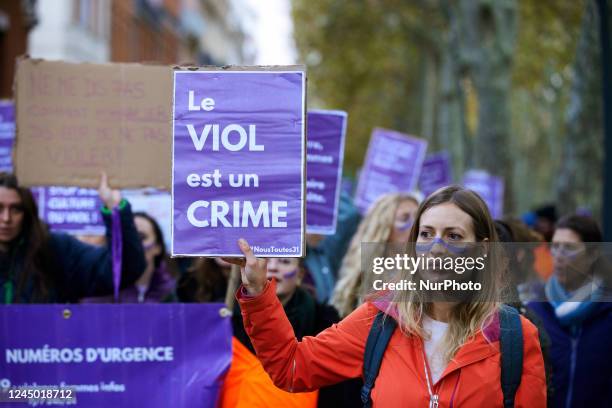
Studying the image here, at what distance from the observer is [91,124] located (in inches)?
190

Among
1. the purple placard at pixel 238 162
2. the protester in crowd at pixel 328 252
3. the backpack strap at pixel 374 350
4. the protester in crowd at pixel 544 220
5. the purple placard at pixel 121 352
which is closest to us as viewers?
the backpack strap at pixel 374 350

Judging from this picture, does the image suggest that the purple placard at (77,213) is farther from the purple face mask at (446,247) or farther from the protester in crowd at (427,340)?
the purple face mask at (446,247)

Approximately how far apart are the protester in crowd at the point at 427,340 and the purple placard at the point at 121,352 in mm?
973

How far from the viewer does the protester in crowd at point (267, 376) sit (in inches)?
153

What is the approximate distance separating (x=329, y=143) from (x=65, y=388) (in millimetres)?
2669

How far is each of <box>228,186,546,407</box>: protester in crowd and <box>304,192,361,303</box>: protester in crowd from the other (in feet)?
8.24

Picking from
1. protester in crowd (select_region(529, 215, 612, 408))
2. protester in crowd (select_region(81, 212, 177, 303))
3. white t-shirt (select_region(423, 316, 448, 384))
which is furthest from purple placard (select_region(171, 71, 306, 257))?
protester in crowd (select_region(81, 212, 177, 303))

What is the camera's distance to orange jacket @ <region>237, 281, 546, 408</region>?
298 cm

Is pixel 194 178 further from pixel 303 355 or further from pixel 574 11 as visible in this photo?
pixel 574 11

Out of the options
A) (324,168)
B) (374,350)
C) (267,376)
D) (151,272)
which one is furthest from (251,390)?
(324,168)

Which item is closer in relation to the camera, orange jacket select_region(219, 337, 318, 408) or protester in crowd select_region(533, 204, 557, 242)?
orange jacket select_region(219, 337, 318, 408)

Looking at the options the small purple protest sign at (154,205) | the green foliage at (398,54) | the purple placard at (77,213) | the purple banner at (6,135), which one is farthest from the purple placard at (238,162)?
the green foliage at (398,54)

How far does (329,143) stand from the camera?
6.14m

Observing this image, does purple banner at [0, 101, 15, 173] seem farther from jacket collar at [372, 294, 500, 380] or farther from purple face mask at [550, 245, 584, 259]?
jacket collar at [372, 294, 500, 380]
